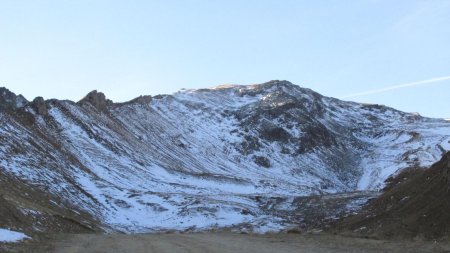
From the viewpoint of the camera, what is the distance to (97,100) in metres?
113

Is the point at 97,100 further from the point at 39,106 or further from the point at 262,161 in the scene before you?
the point at 262,161

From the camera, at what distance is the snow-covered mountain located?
183 feet

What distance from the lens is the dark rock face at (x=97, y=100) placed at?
110 m

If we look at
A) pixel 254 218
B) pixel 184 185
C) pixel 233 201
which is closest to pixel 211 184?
pixel 184 185

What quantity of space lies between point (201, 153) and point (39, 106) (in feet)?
140

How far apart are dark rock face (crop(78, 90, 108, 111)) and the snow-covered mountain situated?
512 millimetres

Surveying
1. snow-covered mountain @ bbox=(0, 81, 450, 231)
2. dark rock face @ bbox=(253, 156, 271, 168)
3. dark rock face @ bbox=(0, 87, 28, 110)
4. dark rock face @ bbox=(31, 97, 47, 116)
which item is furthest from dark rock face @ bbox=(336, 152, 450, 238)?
dark rock face @ bbox=(0, 87, 28, 110)

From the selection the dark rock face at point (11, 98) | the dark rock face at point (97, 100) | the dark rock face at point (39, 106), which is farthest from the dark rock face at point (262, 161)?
the dark rock face at point (11, 98)

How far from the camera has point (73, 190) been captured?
5591 cm

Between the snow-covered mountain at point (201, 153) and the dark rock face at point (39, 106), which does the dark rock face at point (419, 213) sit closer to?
the snow-covered mountain at point (201, 153)

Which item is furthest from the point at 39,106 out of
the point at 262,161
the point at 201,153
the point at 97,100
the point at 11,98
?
the point at 262,161

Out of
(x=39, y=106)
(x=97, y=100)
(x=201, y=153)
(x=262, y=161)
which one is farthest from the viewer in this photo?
(x=262, y=161)

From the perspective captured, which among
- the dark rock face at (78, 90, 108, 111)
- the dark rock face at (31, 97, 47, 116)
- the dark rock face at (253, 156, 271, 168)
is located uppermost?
the dark rock face at (78, 90, 108, 111)

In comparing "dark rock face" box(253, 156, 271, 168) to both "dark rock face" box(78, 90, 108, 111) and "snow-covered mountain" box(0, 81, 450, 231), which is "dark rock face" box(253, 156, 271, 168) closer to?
"snow-covered mountain" box(0, 81, 450, 231)
